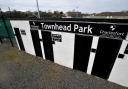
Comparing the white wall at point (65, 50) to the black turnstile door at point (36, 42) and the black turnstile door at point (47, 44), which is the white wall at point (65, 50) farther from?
the black turnstile door at point (36, 42)

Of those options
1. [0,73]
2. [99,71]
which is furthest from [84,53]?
[0,73]

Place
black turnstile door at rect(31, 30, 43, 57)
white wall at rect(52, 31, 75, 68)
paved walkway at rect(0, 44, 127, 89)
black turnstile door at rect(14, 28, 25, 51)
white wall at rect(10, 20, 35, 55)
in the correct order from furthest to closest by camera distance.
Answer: black turnstile door at rect(14, 28, 25, 51), white wall at rect(10, 20, 35, 55), black turnstile door at rect(31, 30, 43, 57), white wall at rect(52, 31, 75, 68), paved walkway at rect(0, 44, 127, 89)

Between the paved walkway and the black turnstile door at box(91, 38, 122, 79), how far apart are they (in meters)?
0.25

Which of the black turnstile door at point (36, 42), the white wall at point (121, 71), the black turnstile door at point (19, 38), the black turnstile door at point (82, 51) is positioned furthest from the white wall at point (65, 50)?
the black turnstile door at point (19, 38)

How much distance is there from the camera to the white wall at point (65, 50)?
3.66m

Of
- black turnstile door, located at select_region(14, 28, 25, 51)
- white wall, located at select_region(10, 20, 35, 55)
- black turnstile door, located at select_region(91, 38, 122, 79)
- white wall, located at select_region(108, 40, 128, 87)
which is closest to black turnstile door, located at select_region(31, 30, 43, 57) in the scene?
white wall, located at select_region(10, 20, 35, 55)

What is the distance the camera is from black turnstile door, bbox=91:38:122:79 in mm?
2863

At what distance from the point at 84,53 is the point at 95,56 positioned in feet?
1.20

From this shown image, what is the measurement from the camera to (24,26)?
4926 mm

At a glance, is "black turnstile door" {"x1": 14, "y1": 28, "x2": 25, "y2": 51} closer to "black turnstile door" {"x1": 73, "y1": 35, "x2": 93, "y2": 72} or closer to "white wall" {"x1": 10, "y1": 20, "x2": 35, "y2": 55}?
"white wall" {"x1": 10, "y1": 20, "x2": 35, "y2": 55}

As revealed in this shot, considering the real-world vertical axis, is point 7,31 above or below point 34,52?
above

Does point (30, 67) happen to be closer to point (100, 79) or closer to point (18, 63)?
point (18, 63)

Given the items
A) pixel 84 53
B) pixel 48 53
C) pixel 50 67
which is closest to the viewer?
pixel 84 53

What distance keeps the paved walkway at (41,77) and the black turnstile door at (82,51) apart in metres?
0.25
